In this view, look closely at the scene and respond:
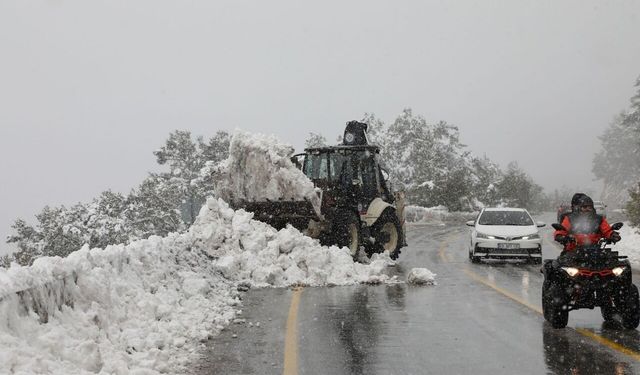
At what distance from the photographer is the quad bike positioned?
27.9 ft

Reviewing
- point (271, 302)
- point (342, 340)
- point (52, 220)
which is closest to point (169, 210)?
point (52, 220)

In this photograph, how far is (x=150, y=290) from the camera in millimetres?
9703

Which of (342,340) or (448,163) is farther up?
(448,163)

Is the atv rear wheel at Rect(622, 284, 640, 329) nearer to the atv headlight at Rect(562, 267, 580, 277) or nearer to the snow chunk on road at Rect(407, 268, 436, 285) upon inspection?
the atv headlight at Rect(562, 267, 580, 277)

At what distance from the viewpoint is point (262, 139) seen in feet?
57.6

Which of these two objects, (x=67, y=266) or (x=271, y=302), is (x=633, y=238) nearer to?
(x=271, y=302)

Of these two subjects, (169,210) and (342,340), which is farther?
(169,210)

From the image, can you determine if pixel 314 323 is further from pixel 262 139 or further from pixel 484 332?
pixel 262 139

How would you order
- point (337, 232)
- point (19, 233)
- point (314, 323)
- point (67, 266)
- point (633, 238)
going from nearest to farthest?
point (67, 266) < point (314, 323) < point (337, 232) < point (633, 238) < point (19, 233)

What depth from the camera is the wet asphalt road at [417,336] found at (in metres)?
6.82

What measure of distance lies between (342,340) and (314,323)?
1344 millimetres

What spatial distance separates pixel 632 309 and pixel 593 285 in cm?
60

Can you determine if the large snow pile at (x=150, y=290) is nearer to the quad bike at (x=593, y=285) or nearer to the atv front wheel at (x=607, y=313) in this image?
the quad bike at (x=593, y=285)

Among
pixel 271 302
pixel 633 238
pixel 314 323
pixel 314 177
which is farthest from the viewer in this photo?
pixel 633 238
